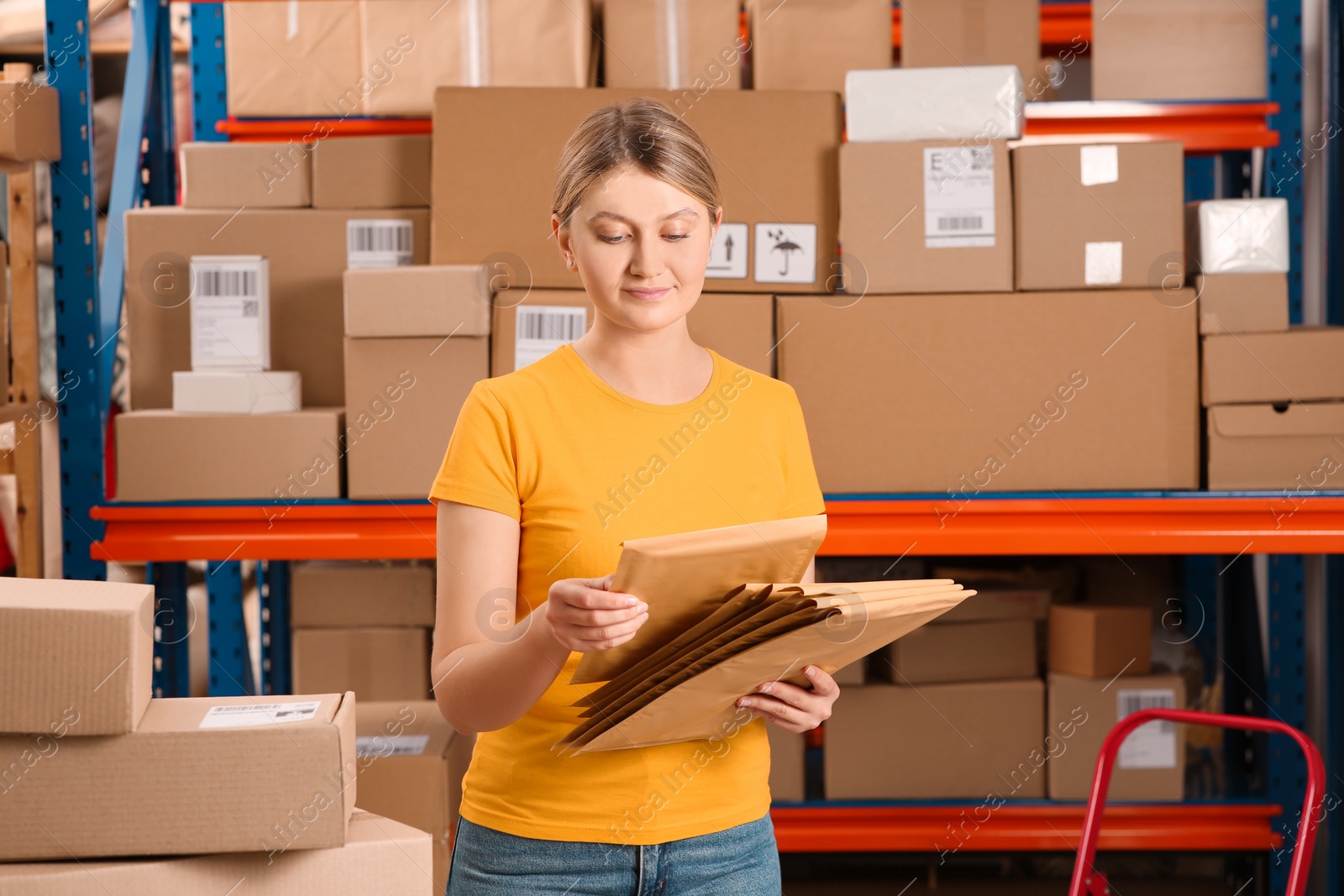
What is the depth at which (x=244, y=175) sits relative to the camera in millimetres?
2193

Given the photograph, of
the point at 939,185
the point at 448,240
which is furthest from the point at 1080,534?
the point at 448,240

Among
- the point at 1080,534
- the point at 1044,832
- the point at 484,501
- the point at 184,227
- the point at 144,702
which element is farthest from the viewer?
the point at 1044,832

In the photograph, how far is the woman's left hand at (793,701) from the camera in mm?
1031

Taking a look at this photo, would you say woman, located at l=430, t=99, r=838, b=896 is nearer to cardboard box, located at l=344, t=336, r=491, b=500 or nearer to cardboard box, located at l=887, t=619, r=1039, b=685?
cardboard box, located at l=344, t=336, r=491, b=500

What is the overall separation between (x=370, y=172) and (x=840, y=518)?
1158mm

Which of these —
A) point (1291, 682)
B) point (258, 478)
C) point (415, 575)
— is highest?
point (258, 478)

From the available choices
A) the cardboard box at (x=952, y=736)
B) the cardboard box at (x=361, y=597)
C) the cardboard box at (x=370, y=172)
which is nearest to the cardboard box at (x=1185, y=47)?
the cardboard box at (x=952, y=736)

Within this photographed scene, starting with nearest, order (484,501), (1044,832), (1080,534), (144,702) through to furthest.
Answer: (484,501) → (144,702) → (1080,534) → (1044,832)

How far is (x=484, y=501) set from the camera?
1.00 metres

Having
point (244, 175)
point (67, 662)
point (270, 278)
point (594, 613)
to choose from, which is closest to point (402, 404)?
point (270, 278)

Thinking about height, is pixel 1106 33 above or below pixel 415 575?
above

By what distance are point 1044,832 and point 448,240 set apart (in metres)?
1.76

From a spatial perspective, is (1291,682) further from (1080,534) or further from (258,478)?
(258,478)

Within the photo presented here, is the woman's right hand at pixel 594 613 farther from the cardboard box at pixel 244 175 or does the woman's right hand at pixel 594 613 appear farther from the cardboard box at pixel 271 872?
the cardboard box at pixel 244 175
